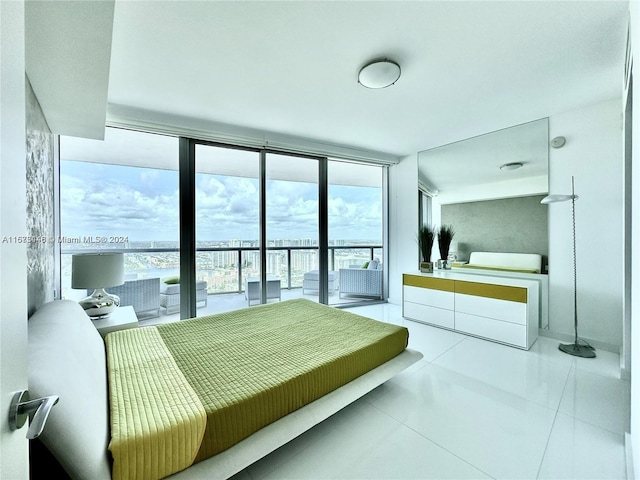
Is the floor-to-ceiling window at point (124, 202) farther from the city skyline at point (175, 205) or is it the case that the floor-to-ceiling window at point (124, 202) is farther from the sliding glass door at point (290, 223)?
the sliding glass door at point (290, 223)

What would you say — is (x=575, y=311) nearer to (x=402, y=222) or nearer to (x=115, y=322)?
(x=402, y=222)

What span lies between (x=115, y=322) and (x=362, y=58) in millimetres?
2888

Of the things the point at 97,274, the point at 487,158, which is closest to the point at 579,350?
the point at 487,158

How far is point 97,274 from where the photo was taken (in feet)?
7.13

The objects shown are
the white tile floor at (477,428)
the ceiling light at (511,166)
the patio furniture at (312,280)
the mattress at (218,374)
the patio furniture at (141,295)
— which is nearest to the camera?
the mattress at (218,374)

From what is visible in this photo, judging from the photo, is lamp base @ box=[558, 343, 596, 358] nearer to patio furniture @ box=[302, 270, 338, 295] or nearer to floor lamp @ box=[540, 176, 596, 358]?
floor lamp @ box=[540, 176, 596, 358]

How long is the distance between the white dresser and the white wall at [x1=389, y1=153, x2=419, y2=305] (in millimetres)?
812

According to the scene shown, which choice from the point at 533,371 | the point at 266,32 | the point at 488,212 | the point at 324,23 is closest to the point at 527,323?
the point at 533,371

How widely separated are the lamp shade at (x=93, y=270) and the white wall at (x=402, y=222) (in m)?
3.96

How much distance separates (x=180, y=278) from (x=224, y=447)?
7.92 ft

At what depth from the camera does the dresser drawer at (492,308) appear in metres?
2.84

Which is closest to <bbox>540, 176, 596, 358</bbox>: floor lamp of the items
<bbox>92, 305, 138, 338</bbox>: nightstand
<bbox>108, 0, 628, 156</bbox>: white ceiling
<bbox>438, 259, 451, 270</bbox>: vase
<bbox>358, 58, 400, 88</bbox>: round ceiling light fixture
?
<bbox>108, 0, 628, 156</bbox>: white ceiling

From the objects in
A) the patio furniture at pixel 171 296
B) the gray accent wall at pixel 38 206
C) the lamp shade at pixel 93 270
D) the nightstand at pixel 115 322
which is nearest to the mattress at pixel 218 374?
the nightstand at pixel 115 322

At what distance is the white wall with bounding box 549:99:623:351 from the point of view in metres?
2.71
